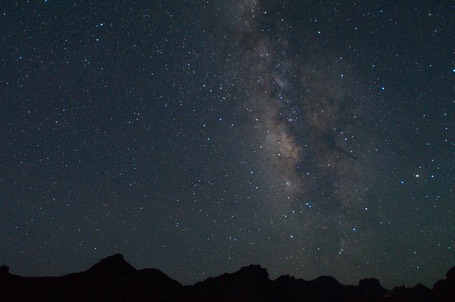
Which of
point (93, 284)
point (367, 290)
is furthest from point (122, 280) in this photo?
point (367, 290)

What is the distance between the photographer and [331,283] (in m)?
80.2

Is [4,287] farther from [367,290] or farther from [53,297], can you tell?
[367,290]

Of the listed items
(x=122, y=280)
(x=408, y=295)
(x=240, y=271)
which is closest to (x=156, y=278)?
(x=122, y=280)

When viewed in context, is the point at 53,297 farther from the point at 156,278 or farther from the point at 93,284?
the point at 156,278

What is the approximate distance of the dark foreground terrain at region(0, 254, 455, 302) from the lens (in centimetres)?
3631

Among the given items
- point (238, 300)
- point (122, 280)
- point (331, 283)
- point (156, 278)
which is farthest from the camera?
point (331, 283)

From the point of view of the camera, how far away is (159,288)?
4359cm

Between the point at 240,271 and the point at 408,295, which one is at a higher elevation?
the point at 240,271

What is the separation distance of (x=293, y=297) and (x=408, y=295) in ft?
64.5

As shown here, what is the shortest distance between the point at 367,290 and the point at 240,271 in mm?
31843

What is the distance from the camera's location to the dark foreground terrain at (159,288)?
36.3m

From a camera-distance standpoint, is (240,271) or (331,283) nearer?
(240,271)

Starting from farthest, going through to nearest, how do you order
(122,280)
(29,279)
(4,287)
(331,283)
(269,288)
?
(331,283) < (269,288) < (122,280) < (29,279) < (4,287)

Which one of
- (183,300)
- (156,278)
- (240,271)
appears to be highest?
(240,271)
